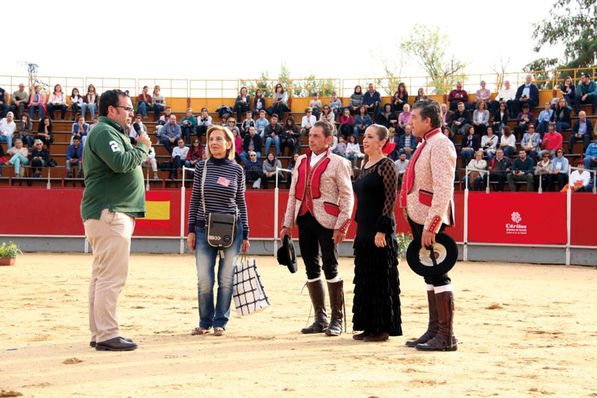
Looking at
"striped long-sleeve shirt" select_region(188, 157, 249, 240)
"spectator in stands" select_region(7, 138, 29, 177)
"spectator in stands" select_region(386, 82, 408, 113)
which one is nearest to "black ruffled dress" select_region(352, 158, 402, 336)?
"striped long-sleeve shirt" select_region(188, 157, 249, 240)

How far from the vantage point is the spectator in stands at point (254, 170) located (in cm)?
1934

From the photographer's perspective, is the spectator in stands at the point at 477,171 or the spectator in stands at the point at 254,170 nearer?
the spectator in stands at the point at 477,171

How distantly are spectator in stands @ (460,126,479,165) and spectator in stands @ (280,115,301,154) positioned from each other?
4.67 metres

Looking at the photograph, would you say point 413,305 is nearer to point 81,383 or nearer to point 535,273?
point 81,383

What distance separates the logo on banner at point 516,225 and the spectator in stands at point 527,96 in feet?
15.9

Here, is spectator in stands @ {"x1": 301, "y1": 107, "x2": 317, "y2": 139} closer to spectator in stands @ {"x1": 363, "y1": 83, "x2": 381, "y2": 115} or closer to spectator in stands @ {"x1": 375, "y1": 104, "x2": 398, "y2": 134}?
spectator in stands @ {"x1": 363, "y1": 83, "x2": 381, "y2": 115}

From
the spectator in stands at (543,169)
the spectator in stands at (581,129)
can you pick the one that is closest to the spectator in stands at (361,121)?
the spectator in stands at (543,169)

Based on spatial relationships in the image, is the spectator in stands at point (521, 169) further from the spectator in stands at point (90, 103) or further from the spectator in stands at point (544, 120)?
the spectator in stands at point (90, 103)

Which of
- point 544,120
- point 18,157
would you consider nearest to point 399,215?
point 544,120

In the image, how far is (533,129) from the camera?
1905cm

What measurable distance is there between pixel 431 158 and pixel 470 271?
9242 millimetres

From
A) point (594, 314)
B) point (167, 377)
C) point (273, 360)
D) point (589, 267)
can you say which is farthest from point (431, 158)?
point (589, 267)

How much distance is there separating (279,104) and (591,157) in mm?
9718

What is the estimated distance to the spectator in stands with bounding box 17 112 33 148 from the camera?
855 inches
